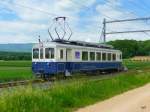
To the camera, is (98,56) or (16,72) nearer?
(98,56)

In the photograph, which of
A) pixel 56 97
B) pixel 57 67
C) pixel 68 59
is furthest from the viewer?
pixel 68 59

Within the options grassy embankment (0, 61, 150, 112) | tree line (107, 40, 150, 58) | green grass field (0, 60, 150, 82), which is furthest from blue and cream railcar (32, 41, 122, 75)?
tree line (107, 40, 150, 58)

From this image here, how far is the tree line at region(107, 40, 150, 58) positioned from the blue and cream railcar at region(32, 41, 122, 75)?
111 metres

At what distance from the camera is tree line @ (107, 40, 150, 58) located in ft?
499

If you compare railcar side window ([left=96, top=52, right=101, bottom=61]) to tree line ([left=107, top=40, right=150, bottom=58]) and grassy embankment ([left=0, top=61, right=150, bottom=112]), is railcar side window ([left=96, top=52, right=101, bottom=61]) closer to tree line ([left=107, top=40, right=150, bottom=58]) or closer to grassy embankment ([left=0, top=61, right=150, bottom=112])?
grassy embankment ([left=0, top=61, right=150, bottom=112])

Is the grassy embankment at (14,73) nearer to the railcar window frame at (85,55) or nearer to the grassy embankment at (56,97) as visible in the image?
the railcar window frame at (85,55)

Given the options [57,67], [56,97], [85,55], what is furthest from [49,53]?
[56,97]

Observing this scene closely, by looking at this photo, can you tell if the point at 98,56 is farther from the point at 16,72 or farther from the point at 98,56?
the point at 16,72

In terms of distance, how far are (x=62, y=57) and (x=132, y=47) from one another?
418ft

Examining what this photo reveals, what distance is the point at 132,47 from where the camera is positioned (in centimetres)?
15850

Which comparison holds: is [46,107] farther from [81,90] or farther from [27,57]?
[27,57]

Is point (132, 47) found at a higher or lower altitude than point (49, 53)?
lower

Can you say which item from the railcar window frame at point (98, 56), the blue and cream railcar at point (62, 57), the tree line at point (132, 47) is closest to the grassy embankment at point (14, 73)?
the blue and cream railcar at point (62, 57)

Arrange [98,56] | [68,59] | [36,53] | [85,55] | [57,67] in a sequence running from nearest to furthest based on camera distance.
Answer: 1. [57,67]
2. [68,59]
3. [36,53]
4. [85,55]
5. [98,56]
